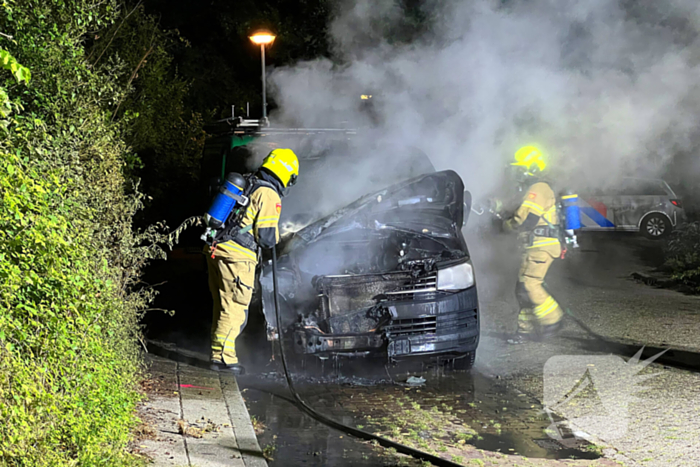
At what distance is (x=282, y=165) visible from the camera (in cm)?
629

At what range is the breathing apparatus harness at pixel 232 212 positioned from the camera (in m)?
6.16

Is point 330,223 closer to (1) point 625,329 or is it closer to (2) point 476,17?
(1) point 625,329

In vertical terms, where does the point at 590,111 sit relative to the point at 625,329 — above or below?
above

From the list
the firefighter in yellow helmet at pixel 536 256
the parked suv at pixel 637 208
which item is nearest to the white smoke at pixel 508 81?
the firefighter in yellow helmet at pixel 536 256

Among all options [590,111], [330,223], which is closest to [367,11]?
[590,111]

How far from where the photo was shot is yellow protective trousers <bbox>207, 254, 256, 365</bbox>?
20.4 ft

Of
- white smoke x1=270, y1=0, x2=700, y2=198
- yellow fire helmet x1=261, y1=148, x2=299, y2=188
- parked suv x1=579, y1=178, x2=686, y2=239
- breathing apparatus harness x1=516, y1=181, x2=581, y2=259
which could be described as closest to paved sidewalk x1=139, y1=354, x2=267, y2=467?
yellow fire helmet x1=261, y1=148, x2=299, y2=188

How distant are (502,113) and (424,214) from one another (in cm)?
363

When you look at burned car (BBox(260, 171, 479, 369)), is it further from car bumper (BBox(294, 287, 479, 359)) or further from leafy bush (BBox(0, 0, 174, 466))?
leafy bush (BBox(0, 0, 174, 466))

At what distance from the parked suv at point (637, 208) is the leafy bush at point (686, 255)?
5824 mm

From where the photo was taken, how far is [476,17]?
30.8ft

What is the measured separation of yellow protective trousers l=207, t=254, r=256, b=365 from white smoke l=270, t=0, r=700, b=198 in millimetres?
2489

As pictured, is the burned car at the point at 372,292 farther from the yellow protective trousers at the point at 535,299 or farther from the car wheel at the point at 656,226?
the car wheel at the point at 656,226

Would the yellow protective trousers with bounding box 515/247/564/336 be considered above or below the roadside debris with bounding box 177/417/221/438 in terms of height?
above
